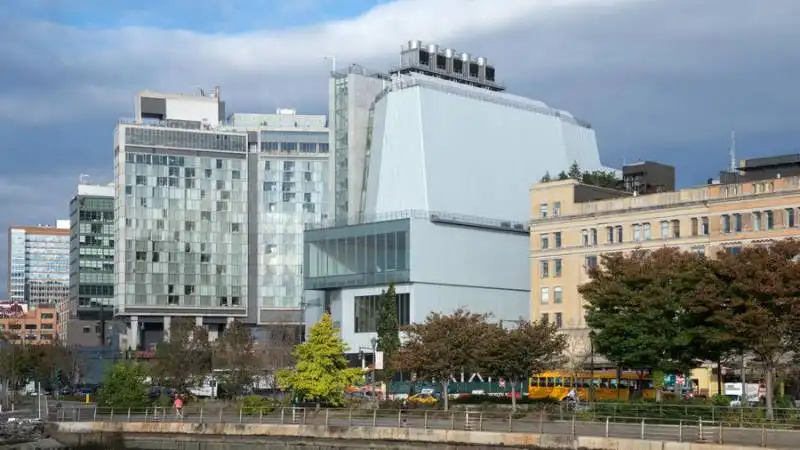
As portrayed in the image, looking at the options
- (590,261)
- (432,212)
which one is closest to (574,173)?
(432,212)

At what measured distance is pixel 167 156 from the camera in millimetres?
190875

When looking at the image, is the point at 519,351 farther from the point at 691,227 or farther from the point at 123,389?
the point at 691,227

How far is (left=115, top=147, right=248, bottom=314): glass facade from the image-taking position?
190 meters

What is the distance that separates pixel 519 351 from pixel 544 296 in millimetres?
40175

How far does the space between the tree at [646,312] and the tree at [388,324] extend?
120 feet

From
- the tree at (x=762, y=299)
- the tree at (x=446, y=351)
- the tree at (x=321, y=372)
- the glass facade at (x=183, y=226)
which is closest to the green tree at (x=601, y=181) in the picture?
the tree at (x=446, y=351)

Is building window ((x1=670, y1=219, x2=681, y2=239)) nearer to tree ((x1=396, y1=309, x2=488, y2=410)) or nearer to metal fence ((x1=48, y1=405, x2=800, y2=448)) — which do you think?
tree ((x1=396, y1=309, x2=488, y2=410))

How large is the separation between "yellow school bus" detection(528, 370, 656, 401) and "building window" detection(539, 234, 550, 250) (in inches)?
877

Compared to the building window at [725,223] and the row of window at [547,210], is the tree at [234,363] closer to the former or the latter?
the row of window at [547,210]

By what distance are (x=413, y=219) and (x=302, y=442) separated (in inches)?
2678

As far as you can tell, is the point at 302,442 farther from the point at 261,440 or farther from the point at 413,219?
the point at 413,219

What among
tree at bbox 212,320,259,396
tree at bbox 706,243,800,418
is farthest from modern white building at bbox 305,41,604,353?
tree at bbox 706,243,800,418

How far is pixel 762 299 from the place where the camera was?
59281 mm

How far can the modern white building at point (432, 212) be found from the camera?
130 metres
